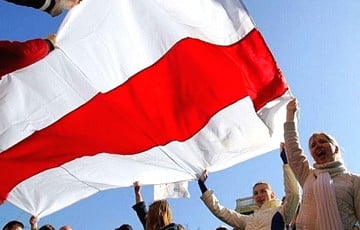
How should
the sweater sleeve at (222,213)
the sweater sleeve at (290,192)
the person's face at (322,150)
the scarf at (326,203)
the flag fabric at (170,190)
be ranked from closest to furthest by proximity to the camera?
the scarf at (326,203), the person's face at (322,150), the sweater sleeve at (290,192), the sweater sleeve at (222,213), the flag fabric at (170,190)

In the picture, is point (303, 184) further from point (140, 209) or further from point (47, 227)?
point (47, 227)

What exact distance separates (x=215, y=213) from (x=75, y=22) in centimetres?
221

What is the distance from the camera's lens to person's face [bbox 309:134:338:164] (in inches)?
151

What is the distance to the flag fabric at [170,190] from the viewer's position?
19.4 ft

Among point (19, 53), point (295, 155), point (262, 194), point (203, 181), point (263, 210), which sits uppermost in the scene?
point (19, 53)

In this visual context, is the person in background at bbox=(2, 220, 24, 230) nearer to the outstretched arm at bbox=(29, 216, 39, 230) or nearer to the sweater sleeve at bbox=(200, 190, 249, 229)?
the outstretched arm at bbox=(29, 216, 39, 230)

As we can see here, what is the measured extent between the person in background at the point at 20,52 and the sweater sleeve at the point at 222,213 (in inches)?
80.0

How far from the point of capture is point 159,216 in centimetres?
373

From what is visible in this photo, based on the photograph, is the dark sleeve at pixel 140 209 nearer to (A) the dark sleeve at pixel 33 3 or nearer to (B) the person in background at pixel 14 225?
(B) the person in background at pixel 14 225

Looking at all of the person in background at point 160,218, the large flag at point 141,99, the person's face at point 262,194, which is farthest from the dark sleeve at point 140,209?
the person in background at point 160,218

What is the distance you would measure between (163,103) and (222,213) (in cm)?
120

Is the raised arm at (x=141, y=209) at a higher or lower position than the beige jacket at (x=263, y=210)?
higher

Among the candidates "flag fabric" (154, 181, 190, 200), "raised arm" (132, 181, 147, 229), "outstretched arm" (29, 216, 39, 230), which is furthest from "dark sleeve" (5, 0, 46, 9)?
"outstretched arm" (29, 216, 39, 230)

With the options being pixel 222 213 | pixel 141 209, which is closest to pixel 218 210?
pixel 222 213
